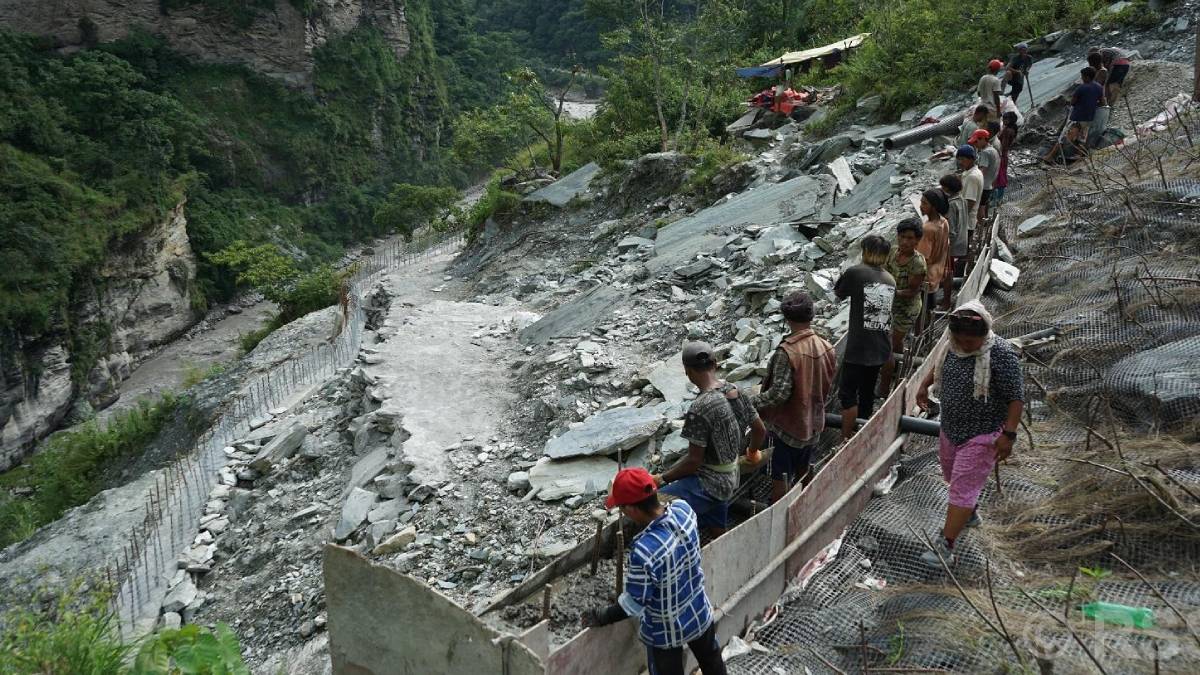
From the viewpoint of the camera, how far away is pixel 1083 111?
27.1ft

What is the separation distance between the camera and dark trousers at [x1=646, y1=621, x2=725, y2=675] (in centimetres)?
274

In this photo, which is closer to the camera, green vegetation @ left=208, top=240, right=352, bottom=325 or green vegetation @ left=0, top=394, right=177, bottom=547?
green vegetation @ left=0, top=394, right=177, bottom=547

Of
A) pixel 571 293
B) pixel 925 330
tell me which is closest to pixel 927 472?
pixel 925 330

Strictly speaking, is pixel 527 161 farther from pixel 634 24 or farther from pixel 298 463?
pixel 298 463

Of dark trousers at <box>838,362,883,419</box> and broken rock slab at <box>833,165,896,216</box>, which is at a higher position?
dark trousers at <box>838,362,883,419</box>

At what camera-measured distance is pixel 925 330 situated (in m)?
4.95

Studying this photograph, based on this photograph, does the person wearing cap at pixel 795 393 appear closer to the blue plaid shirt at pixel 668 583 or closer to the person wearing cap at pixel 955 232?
the blue plaid shirt at pixel 668 583

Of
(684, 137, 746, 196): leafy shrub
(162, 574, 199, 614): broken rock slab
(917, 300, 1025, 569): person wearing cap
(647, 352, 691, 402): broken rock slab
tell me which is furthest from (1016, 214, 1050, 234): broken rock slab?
(162, 574, 199, 614): broken rock slab

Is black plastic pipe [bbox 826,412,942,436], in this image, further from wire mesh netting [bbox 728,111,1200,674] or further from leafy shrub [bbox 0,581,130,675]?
leafy shrub [bbox 0,581,130,675]

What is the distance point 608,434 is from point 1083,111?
6.31 m

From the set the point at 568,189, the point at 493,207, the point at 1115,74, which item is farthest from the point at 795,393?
the point at 493,207

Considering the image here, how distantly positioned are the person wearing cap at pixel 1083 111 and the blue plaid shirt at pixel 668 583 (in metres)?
7.46

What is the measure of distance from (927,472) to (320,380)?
891 centimetres

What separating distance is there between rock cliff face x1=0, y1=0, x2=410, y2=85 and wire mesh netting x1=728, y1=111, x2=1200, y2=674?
4326cm
